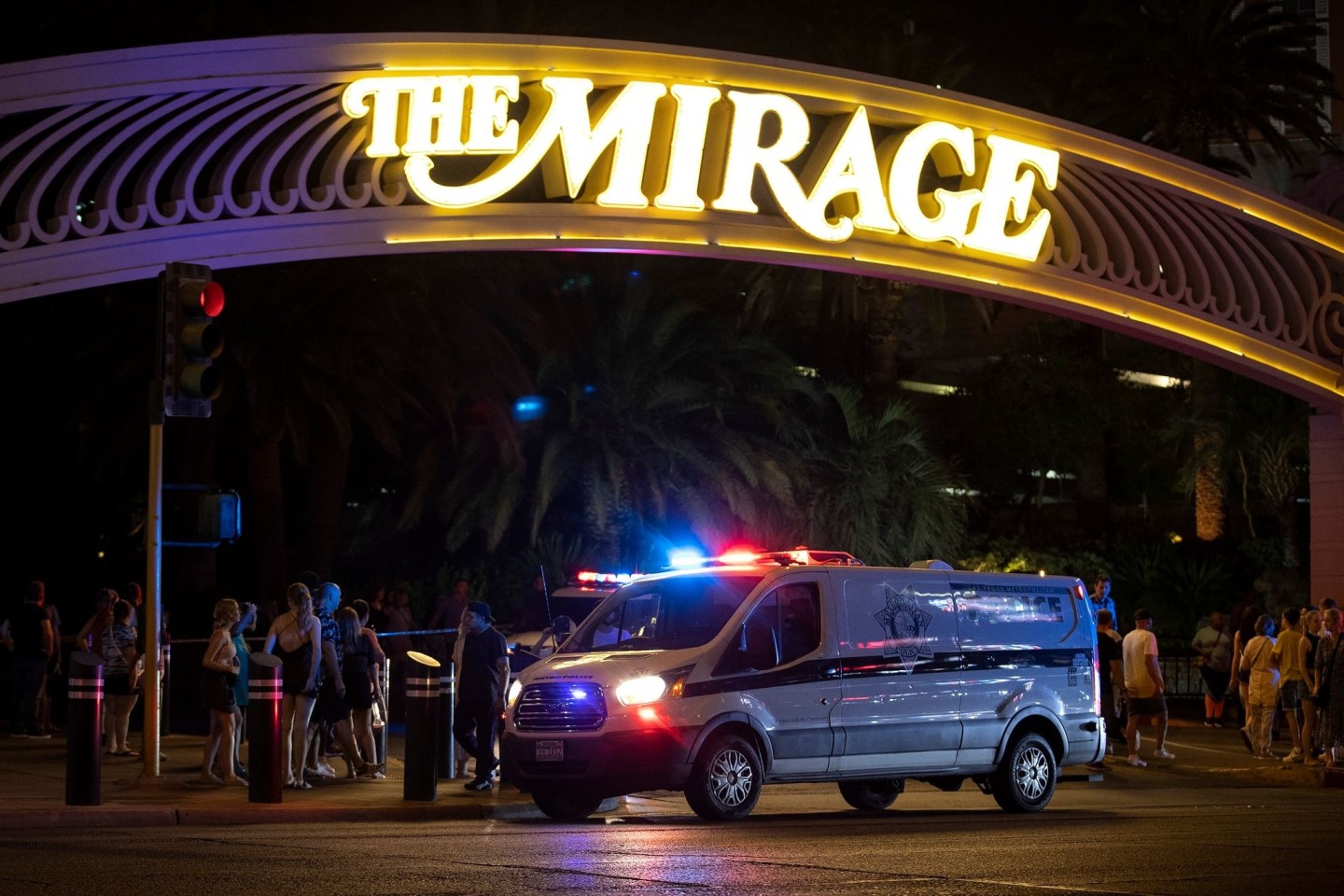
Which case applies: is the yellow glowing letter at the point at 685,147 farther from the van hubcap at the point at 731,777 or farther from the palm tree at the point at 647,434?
the palm tree at the point at 647,434

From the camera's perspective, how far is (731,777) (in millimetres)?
14062

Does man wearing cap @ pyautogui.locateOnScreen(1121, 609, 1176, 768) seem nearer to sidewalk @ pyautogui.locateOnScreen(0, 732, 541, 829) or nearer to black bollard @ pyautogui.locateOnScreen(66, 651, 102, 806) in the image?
sidewalk @ pyautogui.locateOnScreen(0, 732, 541, 829)

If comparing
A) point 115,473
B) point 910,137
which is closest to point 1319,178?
point 910,137

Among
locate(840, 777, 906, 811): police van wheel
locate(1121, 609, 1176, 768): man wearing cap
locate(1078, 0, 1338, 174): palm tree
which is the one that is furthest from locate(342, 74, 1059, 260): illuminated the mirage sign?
locate(1078, 0, 1338, 174): palm tree

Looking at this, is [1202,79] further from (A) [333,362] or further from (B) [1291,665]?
(B) [1291,665]

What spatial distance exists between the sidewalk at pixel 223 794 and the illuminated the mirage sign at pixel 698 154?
6.33 metres

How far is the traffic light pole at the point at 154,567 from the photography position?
15289 millimetres

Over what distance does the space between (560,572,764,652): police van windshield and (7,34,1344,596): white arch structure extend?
5881 millimetres

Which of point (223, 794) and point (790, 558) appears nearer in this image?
point (223, 794)

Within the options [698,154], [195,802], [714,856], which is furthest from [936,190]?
[714,856]

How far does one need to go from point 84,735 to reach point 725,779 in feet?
16.1

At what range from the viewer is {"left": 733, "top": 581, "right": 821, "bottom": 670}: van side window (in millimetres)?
14352

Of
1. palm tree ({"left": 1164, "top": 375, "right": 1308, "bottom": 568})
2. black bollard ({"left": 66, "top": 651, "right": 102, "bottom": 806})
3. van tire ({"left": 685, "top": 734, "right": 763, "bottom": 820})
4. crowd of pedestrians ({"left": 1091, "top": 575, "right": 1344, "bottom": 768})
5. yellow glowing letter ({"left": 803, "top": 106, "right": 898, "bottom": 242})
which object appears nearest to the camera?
van tire ({"left": 685, "top": 734, "right": 763, "bottom": 820})

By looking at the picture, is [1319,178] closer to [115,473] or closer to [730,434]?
[730,434]
